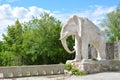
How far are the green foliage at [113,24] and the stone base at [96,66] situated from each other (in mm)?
22573

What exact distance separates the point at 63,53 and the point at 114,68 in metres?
13.0

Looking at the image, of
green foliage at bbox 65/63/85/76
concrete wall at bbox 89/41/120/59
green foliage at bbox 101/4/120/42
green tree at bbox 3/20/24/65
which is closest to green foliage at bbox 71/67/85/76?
green foliage at bbox 65/63/85/76

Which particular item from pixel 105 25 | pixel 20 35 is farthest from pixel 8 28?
pixel 105 25

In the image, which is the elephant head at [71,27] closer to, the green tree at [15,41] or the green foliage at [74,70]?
the green foliage at [74,70]

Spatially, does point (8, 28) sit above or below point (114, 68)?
above

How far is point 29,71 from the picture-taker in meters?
15.0

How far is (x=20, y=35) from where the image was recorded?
33031mm

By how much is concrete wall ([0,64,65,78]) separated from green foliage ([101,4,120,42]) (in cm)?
2266

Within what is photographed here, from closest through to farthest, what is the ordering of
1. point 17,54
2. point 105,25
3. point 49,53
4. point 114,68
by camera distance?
point 114,68 < point 49,53 < point 17,54 < point 105,25

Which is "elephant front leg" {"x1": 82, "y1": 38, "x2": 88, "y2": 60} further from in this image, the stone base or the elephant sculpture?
the stone base

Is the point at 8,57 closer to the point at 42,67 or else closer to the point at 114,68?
the point at 42,67

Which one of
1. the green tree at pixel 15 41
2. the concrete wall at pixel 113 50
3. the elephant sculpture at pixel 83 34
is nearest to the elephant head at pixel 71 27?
the elephant sculpture at pixel 83 34

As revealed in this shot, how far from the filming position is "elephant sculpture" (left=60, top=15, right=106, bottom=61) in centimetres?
1434

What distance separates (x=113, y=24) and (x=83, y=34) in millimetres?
24169
